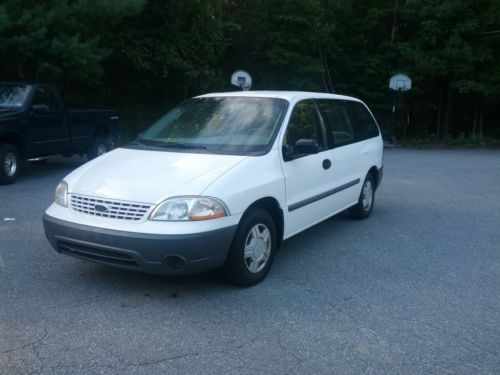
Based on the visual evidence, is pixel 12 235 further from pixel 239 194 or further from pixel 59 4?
pixel 59 4

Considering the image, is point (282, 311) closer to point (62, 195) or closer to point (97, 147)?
point (62, 195)

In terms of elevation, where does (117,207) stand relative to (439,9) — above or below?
below

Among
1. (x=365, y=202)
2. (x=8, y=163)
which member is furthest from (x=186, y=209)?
(x=8, y=163)

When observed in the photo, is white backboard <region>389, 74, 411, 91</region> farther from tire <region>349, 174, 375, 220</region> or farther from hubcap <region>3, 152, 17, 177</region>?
hubcap <region>3, 152, 17, 177</region>

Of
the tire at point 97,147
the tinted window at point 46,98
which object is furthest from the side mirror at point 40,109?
the tire at point 97,147

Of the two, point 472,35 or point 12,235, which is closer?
point 12,235

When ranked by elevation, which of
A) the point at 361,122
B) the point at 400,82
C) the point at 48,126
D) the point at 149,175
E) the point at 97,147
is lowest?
the point at 97,147

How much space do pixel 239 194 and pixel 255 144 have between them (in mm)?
849

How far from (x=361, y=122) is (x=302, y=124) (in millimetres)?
1983

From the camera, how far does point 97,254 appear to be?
4594 millimetres

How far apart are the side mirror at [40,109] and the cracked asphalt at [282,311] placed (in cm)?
385

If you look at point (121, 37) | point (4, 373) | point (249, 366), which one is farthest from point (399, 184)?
point (121, 37)

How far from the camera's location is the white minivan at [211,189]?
14.6ft

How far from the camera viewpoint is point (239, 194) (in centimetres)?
472
